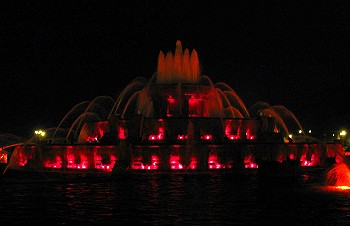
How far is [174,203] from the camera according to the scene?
1603cm

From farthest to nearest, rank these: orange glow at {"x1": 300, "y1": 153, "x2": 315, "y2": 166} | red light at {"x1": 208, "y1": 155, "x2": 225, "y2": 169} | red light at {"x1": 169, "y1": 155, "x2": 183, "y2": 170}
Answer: orange glow at {"x1": 300, "y1": 153, "x2": 315, "y2": 166}, red light at {"x1": 208, "y1": 155, "x2": 225, "y2": 169}, red light at {"x1": 169, "y1": 155, "x2": 183, "y2": 170}

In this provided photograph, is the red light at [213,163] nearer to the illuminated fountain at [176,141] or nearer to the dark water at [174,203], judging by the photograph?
the illuminated fountain at [176,141]

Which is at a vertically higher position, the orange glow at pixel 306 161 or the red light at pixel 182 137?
the red light at pixel 182 137

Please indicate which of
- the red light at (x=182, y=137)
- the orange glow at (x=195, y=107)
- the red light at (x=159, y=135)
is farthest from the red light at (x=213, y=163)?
the orange glow at (x=195, y=107)

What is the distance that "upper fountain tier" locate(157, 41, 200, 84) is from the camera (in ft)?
142

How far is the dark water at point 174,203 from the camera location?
13188 millimetres

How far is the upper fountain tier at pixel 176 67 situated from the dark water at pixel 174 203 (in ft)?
68.0

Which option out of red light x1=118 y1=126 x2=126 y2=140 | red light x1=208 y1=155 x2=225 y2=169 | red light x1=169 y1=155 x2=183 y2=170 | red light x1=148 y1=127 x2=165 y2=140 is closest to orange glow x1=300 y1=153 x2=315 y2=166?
red light x1=208 y1=155 x2=225 y2=169

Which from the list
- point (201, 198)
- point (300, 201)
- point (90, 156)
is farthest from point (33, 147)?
point (300, 201)

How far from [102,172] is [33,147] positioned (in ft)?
24.3

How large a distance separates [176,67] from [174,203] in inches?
1111

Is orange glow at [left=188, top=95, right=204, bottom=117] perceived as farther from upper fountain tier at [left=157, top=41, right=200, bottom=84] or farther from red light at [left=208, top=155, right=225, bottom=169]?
red light at [left=208, top=155, right=225, bottom=169]

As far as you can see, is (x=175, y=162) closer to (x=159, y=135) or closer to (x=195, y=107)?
(x=159, y=135)

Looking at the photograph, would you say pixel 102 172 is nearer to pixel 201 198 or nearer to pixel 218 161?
pixel 218 161
